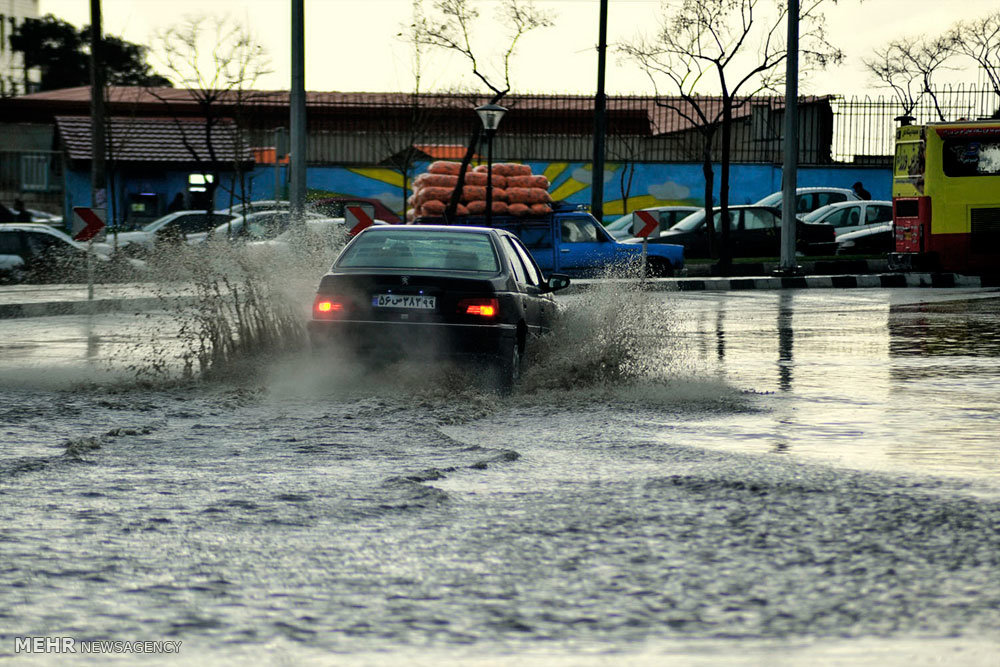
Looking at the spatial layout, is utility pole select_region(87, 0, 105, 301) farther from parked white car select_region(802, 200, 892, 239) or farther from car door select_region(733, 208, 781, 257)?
parked white car select_region(802, 200, 892, 239)

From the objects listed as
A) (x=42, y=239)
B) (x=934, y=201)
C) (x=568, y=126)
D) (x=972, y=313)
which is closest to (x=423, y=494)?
(x=972, y=313)

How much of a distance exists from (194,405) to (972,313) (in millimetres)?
13392

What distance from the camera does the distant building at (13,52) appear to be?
7431 cm

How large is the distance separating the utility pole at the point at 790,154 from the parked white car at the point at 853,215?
5.58 metres

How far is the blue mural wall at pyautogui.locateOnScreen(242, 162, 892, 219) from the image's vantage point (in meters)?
44.5

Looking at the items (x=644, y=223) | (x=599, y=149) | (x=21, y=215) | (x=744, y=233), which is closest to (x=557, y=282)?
(x=644, y=223)

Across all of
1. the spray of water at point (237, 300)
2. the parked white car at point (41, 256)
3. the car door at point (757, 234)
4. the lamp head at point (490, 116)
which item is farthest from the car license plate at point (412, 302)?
the car door at point (757, 234)

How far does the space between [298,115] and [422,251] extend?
1114cm

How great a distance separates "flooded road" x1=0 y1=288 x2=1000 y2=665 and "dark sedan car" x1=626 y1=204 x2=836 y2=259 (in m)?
20.7

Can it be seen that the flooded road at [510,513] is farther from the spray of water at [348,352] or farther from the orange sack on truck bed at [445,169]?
the orange sack on truck bed at [445,169]

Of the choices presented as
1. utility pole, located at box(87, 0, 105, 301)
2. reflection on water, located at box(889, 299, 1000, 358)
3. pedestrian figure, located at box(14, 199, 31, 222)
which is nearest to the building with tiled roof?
pedestrian figure, located at box(14, 199, 31, 222)

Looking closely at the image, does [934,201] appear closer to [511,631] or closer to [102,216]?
[102,216]

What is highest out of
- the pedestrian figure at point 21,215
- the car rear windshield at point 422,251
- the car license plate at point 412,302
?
the pedestrian figure at point 21,215

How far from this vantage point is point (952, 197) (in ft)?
89.4
